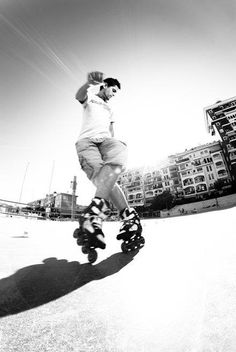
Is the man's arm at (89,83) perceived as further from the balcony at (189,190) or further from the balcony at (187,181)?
the balcony at (187,181)

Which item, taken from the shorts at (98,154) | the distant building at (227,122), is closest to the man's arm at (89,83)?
the shorts at (98,154)

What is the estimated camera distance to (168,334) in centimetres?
57

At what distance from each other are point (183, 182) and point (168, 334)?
5946 cm

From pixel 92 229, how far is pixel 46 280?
459 mm

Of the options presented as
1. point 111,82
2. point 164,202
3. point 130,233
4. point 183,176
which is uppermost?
point 183,176

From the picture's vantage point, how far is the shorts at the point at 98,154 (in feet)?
5.79

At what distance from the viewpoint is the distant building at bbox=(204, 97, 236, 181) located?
4400cm

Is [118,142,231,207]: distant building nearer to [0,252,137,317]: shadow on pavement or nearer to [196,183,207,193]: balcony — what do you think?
[196,183,207,193]: balcony

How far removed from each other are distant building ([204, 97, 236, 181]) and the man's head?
4856 cm

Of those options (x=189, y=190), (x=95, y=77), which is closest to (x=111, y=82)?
(x=95, y=77)

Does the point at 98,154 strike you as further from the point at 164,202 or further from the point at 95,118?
the point at 164,202

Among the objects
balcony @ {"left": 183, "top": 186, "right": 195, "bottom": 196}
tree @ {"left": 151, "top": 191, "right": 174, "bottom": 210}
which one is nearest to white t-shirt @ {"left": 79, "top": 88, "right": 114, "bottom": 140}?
tree @ {"left": 151, "top": 191, "right": 174, "bottom": 210}

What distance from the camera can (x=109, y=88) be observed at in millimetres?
2398

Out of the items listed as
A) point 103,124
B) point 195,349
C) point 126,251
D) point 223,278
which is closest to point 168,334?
point 195,349
